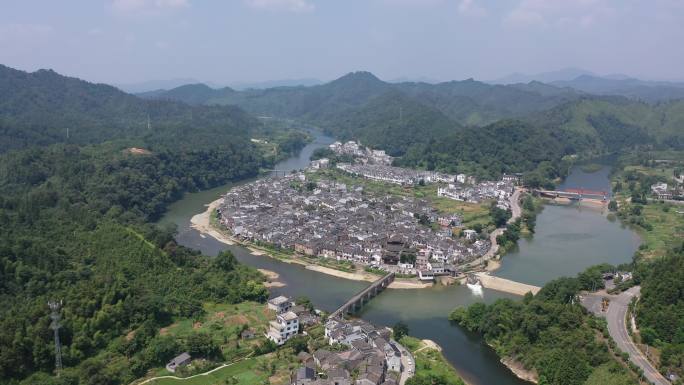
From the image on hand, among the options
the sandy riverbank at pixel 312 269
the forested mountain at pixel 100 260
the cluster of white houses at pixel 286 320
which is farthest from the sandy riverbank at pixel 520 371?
the forested mountain at pixel 100 260

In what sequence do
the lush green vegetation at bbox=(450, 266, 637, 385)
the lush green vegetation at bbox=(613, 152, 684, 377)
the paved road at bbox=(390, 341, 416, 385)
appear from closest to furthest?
1. the lush green vegetation at bbox=(450, 266, 637, 385)
2. the paved road at bbox=(390, 341, 416, 385)
3. the lush green vegetation at bbox=(613, 152, 684, 377)

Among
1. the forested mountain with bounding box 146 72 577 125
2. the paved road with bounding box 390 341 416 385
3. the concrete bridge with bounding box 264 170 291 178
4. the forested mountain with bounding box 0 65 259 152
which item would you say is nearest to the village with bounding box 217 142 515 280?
the concrete bridge with bounding box 264 170 291 178

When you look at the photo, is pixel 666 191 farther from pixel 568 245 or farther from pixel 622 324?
pixel 622 324

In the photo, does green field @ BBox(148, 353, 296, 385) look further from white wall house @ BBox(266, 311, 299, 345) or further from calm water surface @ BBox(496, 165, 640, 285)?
calm water surface @ BBox(496, 165, 640, 285)

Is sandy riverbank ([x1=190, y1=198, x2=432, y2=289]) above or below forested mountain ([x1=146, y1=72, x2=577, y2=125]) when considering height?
below

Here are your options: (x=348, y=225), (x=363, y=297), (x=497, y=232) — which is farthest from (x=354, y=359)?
(x=497, y=232)

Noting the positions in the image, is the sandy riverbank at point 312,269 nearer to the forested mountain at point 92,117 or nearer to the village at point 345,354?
the village at point 345,354
